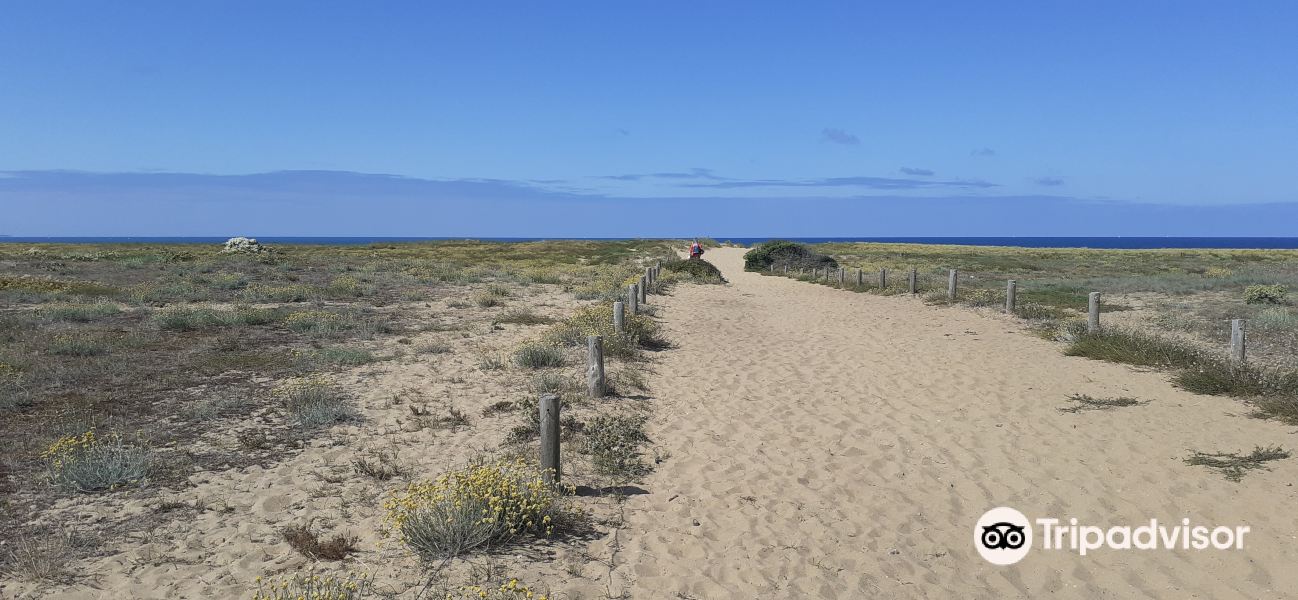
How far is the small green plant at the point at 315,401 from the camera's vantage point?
28.1 feet

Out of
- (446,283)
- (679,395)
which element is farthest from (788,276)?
(679,395)

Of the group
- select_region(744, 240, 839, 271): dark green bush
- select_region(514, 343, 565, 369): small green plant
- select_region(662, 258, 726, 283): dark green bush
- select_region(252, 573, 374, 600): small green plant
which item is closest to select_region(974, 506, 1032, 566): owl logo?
select_region(252, 573, 374, 600): small green plant

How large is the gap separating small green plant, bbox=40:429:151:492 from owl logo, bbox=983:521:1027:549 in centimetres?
785

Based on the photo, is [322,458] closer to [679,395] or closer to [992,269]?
[679,395]

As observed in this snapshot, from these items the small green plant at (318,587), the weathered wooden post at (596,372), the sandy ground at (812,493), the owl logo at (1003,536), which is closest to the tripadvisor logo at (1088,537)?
the owl logo at (1003,536)

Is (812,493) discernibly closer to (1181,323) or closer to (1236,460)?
(1236,460)

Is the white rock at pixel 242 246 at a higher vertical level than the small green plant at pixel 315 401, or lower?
higher

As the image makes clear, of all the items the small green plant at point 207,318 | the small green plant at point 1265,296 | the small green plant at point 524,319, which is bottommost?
the small green plant at point 524,319

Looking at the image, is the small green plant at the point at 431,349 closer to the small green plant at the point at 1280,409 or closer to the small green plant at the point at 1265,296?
the small green plant at the point at 1280,409

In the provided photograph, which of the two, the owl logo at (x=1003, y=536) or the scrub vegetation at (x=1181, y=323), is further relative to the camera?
the scrub vegetation at (x=1181, y=323)

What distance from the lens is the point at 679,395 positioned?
1080 cm

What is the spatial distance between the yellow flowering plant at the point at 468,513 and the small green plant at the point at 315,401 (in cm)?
325

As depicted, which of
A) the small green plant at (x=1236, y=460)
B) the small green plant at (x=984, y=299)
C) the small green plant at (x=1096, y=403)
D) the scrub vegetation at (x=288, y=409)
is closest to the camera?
the scrub vegetation at (x=288, y=409)

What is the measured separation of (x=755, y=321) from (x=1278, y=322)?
12.2 m
